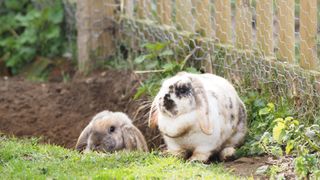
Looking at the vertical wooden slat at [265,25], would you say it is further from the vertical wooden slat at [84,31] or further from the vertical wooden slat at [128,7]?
the vertical wooden slat at [84,31]

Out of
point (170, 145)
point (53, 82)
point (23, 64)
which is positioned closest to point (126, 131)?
point (170, 145)

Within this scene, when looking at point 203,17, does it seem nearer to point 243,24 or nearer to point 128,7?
point 243,24

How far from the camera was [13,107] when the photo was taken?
27.1 ft

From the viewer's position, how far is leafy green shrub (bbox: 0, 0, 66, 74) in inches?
379

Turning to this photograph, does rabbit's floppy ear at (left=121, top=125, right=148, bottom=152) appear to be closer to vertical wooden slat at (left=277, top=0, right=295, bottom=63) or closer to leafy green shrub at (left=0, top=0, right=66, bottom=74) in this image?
vertical wooden slat at (left=277, top=0, right=295, bottom=63)

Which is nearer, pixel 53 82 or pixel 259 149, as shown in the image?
pixel 259 149

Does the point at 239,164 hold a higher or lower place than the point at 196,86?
lower

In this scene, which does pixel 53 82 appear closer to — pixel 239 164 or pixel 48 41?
pixel 48 41

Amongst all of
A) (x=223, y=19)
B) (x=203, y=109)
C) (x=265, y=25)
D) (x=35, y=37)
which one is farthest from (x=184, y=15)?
(x=35, y=37)

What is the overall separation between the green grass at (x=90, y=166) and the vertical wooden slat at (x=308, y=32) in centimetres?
100

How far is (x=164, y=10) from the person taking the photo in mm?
7977

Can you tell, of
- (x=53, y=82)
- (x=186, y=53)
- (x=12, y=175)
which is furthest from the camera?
(x=53, y=82)

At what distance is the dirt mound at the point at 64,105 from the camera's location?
7.70 metres

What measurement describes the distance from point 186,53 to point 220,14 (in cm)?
63
